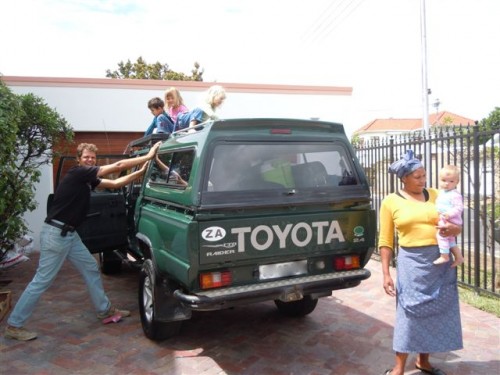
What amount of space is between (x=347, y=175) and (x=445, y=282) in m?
1.31

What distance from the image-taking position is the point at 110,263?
700 centimetres

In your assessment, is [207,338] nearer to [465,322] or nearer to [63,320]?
[63,320]

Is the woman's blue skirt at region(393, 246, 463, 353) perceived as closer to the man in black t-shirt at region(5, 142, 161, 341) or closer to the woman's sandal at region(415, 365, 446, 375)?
the woman's sandal at region(415, 365, 446, 375)

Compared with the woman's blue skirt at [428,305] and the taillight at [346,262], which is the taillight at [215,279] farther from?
the woman's blue skirt at [428,305]

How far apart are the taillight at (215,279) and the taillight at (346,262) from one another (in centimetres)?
104

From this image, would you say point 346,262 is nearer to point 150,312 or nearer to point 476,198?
point 150,312

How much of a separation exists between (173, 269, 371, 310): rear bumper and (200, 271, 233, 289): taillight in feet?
0.15

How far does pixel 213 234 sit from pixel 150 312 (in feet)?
4.97

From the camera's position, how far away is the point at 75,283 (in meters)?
6.63

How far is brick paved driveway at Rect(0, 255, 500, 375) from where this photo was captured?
12.2ft

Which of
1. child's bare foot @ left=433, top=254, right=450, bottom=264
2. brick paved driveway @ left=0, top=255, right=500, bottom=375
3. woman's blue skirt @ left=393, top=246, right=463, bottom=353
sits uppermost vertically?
child's bare foot @ left=433, top=254, right=450, bottom=264

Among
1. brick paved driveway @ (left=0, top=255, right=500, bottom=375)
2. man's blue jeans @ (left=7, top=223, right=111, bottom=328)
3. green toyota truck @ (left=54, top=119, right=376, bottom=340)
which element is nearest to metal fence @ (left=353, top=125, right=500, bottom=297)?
brick paved driveway @ (left=0, top=255, right=500, bottom=375)

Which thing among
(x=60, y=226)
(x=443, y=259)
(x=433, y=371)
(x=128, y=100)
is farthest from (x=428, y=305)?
(x=128, y=100)

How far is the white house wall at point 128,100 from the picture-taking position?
9500mm
